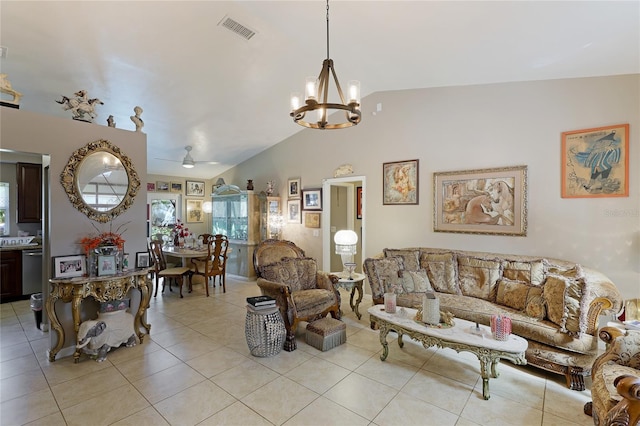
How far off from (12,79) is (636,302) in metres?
7.31

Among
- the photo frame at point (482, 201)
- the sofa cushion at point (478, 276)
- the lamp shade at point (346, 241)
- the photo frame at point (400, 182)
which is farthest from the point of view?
the photo frame at point (400, 182)

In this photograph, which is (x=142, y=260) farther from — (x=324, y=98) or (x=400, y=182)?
(x=400, y=182)

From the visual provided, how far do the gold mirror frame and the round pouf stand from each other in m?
1.96

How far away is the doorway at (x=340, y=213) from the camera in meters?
5.56

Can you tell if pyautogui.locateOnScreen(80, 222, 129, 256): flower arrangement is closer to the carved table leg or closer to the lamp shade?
the carved table leg

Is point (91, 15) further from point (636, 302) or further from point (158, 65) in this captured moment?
point (636, 302)

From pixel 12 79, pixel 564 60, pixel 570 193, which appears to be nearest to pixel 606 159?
pixel 570 193

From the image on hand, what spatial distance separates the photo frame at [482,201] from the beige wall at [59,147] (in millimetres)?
4311

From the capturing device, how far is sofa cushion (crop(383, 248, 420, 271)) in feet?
13.7

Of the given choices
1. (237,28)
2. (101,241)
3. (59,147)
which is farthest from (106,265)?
(237,28)

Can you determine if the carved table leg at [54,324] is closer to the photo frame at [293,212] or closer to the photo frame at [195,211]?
the photo frame at [293,212]

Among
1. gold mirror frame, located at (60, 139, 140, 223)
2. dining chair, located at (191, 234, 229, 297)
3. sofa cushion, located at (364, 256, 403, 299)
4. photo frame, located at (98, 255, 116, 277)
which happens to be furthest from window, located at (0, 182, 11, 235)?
sofa cushion, located at (364, 256, 403, 299)

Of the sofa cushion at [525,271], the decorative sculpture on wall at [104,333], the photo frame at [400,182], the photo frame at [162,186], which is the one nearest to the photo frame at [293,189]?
the photo frame at [400,182]

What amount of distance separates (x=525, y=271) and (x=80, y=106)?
5439 millimetres
